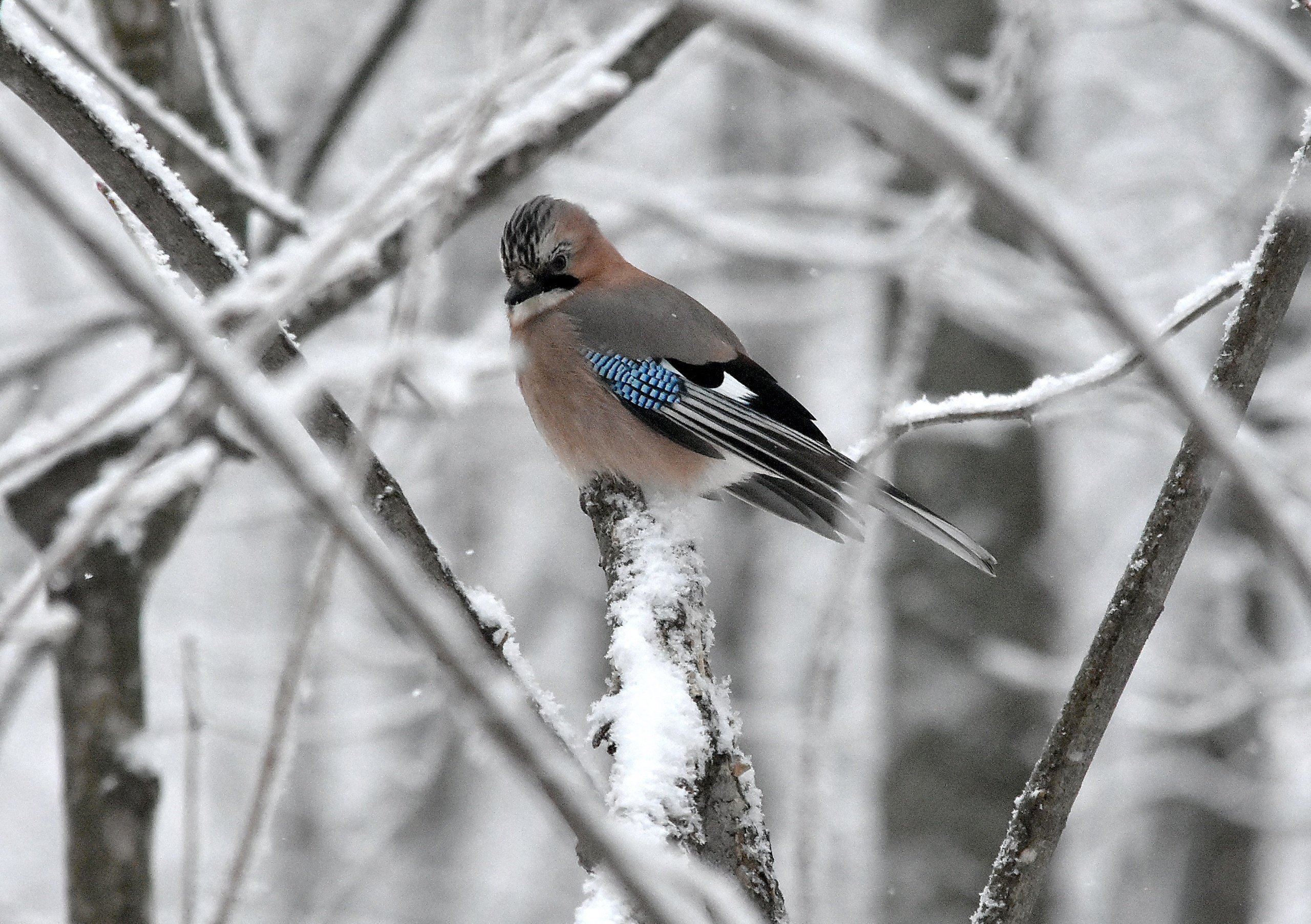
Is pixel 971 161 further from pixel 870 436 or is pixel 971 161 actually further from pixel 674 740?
pixel 870 436

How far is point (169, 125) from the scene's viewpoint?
225cm

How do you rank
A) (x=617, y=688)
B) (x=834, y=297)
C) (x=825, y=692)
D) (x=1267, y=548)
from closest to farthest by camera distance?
(x=1267, y=548) < (x=825, y=692) < (x=617, y=688) < (x=834, y=297)

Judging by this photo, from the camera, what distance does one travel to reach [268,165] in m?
3.54

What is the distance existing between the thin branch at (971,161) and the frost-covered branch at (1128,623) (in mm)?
924

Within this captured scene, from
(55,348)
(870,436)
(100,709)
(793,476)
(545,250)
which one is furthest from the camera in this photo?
(545,250)

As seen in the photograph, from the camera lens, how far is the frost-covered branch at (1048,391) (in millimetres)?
1566

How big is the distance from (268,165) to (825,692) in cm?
278

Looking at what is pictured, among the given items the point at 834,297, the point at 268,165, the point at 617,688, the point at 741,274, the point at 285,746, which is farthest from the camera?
the point at 741,274

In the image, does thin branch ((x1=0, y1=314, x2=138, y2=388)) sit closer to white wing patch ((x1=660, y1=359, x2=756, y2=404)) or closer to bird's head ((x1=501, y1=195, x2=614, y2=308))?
bird's head ((x1=501, y1=195, x2=614, y2=308))

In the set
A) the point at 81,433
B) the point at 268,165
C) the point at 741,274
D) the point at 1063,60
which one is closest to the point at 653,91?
the point at 268,165

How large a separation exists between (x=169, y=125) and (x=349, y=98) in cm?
129

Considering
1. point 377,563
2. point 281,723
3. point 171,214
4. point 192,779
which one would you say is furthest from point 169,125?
point 377,563

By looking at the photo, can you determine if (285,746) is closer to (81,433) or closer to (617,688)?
(81,433)

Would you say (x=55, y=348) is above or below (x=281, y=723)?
above
